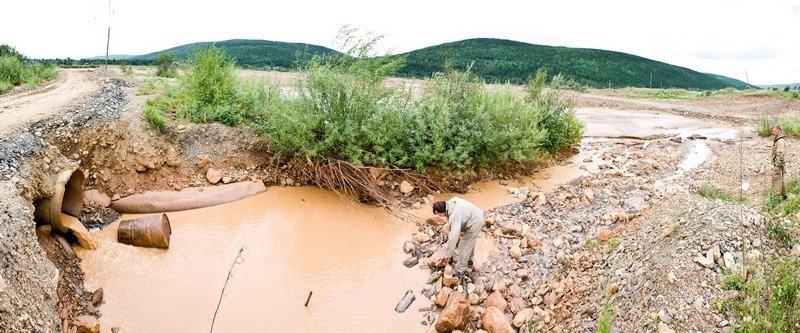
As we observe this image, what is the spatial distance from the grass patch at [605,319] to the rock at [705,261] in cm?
103

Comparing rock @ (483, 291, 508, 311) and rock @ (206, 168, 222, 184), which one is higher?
rock @ (206, 168, 222, 184)

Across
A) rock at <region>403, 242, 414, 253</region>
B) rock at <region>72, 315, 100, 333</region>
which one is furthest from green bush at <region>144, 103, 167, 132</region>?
rock at <region>403, 242, 414, 253</region>

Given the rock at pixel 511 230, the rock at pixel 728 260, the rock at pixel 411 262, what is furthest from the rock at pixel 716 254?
the rock at pixel 411 262

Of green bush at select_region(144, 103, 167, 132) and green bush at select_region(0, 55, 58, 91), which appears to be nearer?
green bush at select_region(144, 103, 167, 132)

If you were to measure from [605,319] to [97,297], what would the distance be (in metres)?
5.80

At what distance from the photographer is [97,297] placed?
231 inches

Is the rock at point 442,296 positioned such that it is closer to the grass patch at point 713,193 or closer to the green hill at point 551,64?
the grass patch at point 713,193

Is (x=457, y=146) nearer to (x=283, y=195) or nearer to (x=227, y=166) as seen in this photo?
(x=283, y=195)

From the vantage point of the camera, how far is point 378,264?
7129 mm

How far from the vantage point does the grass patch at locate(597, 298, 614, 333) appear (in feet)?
15.2

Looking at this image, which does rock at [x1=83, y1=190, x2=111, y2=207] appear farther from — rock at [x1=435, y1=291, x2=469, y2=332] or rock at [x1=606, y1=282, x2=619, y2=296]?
rock at [x1=606, y1=282, x2=619, y2=296]

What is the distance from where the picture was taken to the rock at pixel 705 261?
195 inches

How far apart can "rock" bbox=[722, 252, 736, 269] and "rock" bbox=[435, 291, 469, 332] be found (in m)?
2.73

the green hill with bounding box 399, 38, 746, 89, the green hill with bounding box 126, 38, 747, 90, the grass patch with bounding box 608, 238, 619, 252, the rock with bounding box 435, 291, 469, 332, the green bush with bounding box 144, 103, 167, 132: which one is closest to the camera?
the rock with bounding box 435, 291, 469, 332
